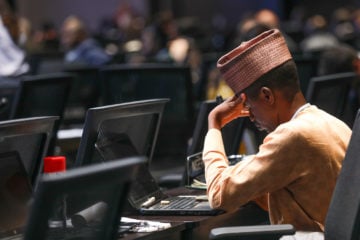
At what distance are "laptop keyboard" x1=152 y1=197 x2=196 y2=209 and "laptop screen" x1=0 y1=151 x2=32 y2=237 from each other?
2.12ft

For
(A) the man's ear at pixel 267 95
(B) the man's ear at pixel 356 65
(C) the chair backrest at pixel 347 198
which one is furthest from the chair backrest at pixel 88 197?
(B) the man's ear at pixel 356 65

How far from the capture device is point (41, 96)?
698cm

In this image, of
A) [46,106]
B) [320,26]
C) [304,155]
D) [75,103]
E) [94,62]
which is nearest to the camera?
[304,155]

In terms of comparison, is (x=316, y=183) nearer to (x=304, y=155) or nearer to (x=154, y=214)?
(x=304, y=155)

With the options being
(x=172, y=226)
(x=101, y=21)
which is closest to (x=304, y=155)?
(x=172, y=226)

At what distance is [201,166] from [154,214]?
57cm

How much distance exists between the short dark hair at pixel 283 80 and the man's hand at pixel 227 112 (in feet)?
0.78

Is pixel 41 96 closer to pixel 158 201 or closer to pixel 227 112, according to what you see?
pixel 158 201

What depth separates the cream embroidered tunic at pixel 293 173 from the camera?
384 centimetres

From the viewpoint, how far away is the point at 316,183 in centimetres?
391

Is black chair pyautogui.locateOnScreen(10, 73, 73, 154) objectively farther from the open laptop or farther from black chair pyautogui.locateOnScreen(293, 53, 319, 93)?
the open laptop

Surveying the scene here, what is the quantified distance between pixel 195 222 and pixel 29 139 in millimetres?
641

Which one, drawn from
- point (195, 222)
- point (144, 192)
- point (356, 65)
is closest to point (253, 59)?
point (195, 222)

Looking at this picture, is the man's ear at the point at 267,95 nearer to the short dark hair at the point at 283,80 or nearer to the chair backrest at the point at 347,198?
the short dark hair at the point at 283,80
